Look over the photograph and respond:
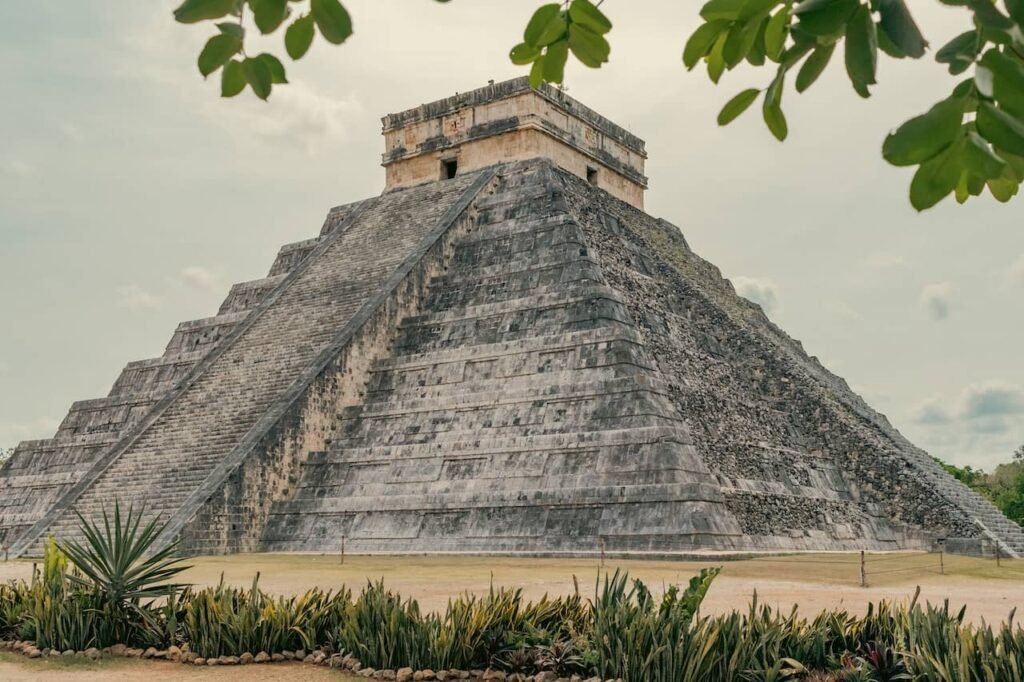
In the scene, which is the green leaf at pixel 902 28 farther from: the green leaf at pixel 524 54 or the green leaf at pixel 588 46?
the green leaf at pixel 524 54

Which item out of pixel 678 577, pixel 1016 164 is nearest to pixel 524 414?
pixel 678 577

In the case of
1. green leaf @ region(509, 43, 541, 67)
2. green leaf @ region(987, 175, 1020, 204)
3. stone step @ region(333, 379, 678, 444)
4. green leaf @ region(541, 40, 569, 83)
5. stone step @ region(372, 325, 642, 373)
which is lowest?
green leaf @ region(987, 175, 1020, 204)

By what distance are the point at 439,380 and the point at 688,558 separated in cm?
580

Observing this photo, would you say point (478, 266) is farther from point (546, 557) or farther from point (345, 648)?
point (345, 648)

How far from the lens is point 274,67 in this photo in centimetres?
284

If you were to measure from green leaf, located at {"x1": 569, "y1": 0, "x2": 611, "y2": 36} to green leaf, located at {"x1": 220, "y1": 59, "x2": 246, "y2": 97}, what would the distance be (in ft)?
2.90

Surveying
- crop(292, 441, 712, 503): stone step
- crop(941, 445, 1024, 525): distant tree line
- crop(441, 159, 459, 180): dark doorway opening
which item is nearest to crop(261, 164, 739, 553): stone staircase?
crop(292, 441, 712, 503): stone step

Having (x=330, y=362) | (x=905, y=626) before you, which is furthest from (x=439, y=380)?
(x=905, y=626)

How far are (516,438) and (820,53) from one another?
13822 millimetres

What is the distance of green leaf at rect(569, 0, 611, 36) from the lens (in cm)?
294

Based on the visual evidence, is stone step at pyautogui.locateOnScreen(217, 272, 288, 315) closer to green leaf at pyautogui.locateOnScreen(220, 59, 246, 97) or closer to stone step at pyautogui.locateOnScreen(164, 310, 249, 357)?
stone step at pyautogui.locateOnScreen(164, 310, 249, 357)

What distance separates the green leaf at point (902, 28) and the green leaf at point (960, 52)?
4cm

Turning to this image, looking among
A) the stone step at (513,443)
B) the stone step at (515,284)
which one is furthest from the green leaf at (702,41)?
the stone step at (515,284)

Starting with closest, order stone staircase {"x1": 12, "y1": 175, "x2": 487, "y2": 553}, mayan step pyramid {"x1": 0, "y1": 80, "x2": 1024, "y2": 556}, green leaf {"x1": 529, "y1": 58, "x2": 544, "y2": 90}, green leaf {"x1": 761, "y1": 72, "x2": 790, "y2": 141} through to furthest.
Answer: green leaf {"x1": 761, "y1": 72, "x2": 790, "y2": 141} → green leaf {"x1": 529, "y1": 58, "x2": 544, "y2": 90} → mayan step pyramid {"x1": 0, "y1": 80, "x2": 1024, "y2": 556} → stone staircase {"x1": 12, "y1": 175, "x2": 487, "y2": 553}
